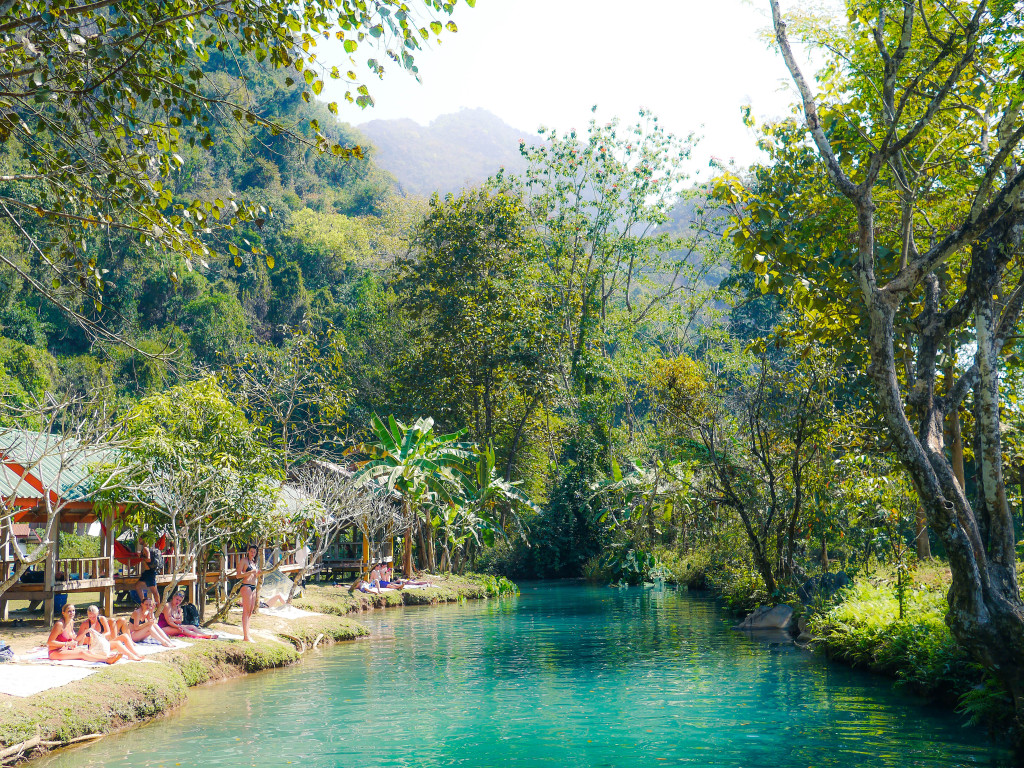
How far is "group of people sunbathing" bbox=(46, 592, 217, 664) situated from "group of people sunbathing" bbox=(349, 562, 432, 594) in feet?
38.2

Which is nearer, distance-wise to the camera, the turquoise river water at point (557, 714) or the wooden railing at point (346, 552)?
the turquoise river water at point (557, 714)

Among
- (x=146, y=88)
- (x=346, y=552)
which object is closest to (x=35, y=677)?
(x=146, y=88)

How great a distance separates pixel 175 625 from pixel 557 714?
7758 millimetres

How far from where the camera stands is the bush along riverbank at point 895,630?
9391mm

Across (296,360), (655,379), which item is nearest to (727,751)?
(655,379)

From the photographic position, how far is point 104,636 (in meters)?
12.6

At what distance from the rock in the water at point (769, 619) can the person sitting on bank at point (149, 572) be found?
1242 cm

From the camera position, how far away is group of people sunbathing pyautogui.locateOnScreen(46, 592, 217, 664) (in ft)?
40.1

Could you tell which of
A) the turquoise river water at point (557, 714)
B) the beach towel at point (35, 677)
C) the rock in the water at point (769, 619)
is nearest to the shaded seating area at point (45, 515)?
the beach towel at point (35, 677)

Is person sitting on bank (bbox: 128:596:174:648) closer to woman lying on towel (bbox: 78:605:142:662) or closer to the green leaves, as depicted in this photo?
woman lying on towel (bbox: 78:605:142:662)

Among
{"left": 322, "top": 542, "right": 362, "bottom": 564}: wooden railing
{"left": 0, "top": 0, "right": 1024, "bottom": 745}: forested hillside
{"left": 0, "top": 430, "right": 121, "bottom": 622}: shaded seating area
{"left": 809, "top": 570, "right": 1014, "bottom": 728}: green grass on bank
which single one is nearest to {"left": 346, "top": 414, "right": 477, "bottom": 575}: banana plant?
{"left": 0, "top": 0, "right": 1024, "bottom": 745}: forested hillside

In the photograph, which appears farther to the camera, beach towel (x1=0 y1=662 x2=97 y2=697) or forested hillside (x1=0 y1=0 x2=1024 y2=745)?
beach towel (x1=0 y1=662 x2=97 y2=697)

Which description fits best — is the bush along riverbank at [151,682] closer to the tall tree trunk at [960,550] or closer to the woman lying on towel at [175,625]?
the woman lying on towel at [175,625]

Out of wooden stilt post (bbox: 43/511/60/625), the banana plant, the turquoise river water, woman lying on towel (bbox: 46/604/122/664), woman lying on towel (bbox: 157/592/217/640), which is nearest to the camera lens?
the turquoise river water
